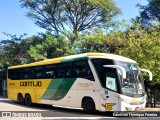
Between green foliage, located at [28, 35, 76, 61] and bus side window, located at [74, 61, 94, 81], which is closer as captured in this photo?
bus side window, located at [74, 61, 94, 81]

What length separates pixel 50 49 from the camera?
38.7 m

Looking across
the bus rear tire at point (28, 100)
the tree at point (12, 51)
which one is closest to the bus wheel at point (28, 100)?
the bus rear tire at point (28, 100)

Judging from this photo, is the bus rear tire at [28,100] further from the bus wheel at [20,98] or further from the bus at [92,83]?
the bus at [92,83]

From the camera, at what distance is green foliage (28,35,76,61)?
122 ft

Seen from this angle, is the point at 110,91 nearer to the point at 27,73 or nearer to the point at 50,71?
the point at 50,71

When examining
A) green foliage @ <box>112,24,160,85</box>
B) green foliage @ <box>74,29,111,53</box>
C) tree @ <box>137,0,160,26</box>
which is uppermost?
tree @ <box>137,0,160,26</box>

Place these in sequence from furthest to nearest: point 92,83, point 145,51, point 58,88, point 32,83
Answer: point 145,51 < point 32,83 < point 58,88 < point 92,83

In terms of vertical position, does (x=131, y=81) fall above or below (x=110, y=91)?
above

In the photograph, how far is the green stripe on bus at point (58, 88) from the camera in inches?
756

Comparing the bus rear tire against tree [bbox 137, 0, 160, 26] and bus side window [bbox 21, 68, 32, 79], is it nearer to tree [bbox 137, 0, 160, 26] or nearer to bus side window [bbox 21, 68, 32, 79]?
bus side window [bbox 21, 68, 32, 79]

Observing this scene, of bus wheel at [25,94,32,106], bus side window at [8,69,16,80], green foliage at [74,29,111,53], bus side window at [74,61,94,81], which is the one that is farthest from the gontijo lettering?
green foliage at [74,29,111,53]

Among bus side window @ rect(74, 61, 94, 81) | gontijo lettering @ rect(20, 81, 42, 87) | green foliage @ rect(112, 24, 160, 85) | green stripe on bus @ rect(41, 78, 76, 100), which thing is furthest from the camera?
green foliage @ rect(112, 24, 160, 85)

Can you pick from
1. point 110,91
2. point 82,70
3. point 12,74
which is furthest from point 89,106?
point 12,74

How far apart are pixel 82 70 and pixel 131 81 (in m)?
2.83
